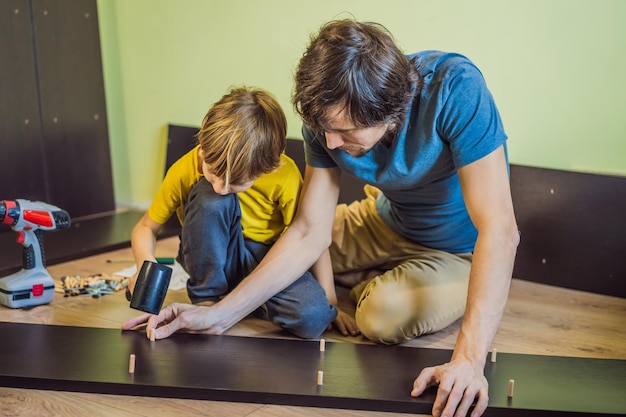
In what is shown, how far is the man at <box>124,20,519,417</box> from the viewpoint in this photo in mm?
1823

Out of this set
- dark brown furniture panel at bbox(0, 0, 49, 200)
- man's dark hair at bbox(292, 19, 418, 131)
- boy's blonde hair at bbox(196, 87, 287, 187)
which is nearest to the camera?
man's dark hair at bbox(292, 19, 418, 131)

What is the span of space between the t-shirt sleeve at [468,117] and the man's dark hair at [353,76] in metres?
0.16

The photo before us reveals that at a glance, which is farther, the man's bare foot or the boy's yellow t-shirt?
the man's bare foot

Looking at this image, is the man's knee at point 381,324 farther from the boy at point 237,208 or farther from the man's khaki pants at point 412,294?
the boy at point 237,208

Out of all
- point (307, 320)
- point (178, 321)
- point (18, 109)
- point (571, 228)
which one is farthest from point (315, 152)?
point (18, 109)

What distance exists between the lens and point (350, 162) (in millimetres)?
2219

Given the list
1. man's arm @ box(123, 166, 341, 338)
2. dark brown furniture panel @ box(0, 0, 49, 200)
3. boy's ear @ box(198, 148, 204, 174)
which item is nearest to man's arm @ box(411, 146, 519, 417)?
man's arm @ box(123, 166, 341, 338)

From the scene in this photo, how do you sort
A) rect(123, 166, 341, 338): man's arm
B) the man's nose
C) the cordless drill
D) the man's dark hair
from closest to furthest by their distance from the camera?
1. the man's dark hair
2. the man's nose
3. rect(123, 166, 341, 338): man's arm
4. the cordless drill

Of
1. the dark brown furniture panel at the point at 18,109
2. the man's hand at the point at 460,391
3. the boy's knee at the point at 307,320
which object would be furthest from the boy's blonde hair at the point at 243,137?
the dark brown furniture panel at the point at 18,109

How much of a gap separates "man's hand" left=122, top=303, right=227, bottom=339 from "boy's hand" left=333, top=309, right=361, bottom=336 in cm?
37

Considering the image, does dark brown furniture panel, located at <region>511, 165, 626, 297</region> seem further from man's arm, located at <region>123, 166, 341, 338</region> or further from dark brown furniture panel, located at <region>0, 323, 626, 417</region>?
man's arm, located at <region>123, 166, 341, 338</region>

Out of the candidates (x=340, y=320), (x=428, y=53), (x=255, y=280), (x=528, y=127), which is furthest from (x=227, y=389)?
(x=528, y=127)

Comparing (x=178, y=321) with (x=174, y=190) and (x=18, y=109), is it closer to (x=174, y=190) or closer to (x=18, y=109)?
(x=174, y=190)

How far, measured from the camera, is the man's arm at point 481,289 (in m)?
1.81
